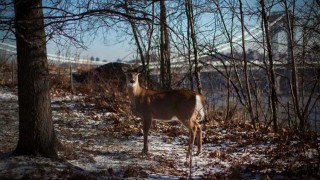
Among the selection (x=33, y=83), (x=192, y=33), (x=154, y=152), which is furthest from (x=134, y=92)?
(x=192, y=33)

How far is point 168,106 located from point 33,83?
2.79 meters

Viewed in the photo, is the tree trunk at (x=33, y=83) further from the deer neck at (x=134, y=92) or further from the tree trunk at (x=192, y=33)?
the tree trunk at (x=192, y=33)

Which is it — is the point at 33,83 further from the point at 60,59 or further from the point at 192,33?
the point at 60,59

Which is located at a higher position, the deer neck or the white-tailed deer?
the deer neck

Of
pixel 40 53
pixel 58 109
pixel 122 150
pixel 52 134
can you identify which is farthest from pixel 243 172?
pixel 58 109

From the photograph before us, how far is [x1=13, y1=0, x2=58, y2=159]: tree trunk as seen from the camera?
6.30m

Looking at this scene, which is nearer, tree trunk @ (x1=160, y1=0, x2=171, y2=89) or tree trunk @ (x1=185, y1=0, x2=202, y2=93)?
tree trunk @ (x1=185, y1=0, x2=202, y2=93)

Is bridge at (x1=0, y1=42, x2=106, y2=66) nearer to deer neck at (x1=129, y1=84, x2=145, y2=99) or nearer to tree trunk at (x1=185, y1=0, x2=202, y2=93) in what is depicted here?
tree trunk at (x1=185, y1=0, x2=202, y2=93)

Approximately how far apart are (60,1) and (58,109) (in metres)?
6.24

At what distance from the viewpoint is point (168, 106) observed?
817 cm

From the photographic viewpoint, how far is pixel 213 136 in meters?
9.27

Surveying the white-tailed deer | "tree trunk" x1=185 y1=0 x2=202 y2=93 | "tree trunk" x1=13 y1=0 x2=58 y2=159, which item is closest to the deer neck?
the white-tailed deer

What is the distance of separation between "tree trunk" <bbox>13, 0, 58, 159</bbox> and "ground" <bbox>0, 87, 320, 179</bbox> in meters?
0.29

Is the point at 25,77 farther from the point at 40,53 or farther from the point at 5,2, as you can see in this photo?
the point at 5,2
